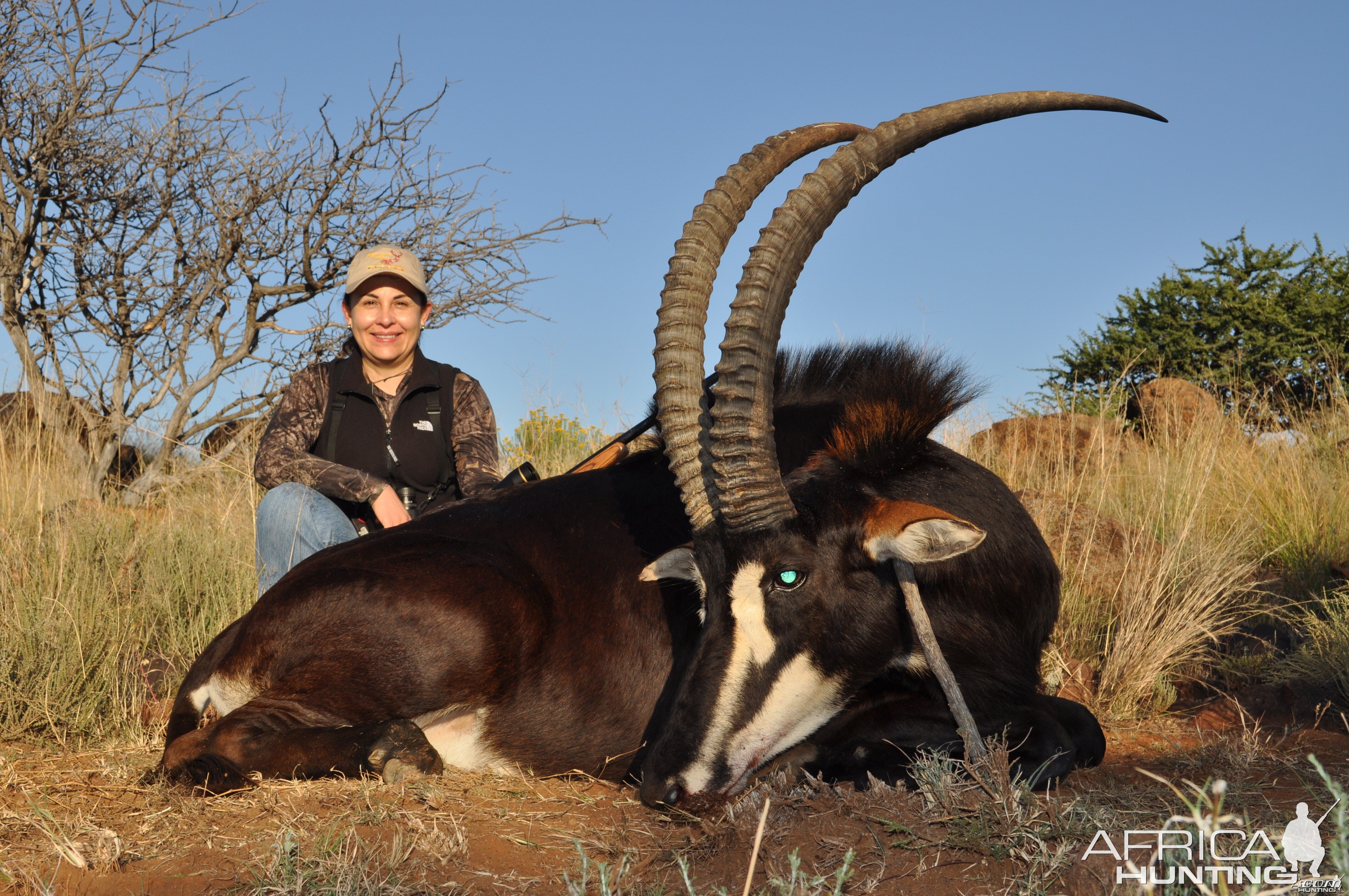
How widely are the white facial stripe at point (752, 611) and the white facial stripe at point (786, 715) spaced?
4.0 inches

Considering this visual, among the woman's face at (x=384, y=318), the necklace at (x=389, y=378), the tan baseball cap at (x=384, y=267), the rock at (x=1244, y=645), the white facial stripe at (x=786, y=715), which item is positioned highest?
the tan baseball cap at (x=384, y=267)

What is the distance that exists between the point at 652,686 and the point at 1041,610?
5.16 ft

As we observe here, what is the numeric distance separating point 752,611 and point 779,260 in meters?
1.20

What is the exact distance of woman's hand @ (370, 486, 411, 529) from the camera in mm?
5352

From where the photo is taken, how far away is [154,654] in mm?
5680

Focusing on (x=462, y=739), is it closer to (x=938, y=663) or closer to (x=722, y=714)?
(x=722, y=714)

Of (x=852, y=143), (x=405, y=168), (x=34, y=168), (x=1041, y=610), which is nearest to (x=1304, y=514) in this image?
(x=1041, y=610)

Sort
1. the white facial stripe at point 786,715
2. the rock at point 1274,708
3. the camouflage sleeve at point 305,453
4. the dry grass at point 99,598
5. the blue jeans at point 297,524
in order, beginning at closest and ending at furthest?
the white facial stripe at point 786,715
the rock at point 1274,708
the dry grass at point 99,598
the blue jeans at point 297,524
the camouflage sleeve at point 305,453

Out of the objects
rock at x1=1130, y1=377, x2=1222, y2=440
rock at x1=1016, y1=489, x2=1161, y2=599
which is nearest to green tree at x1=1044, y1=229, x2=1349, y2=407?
rock at x1=1130, y1=377, x2=1222, y2=440

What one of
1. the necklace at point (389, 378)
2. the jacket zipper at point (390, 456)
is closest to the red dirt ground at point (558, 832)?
the jacket zipper at point (390, 456)

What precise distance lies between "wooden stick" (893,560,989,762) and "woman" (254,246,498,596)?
3.04 meters

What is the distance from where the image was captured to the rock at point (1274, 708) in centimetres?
475

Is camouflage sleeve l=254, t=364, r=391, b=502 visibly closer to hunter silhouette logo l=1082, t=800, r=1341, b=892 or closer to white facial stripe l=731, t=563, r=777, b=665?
white facial stripe l=731, t=563, r=777, b=665

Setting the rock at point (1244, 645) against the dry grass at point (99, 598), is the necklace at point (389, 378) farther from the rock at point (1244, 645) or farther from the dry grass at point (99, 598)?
the rock at point (1244, 645)
